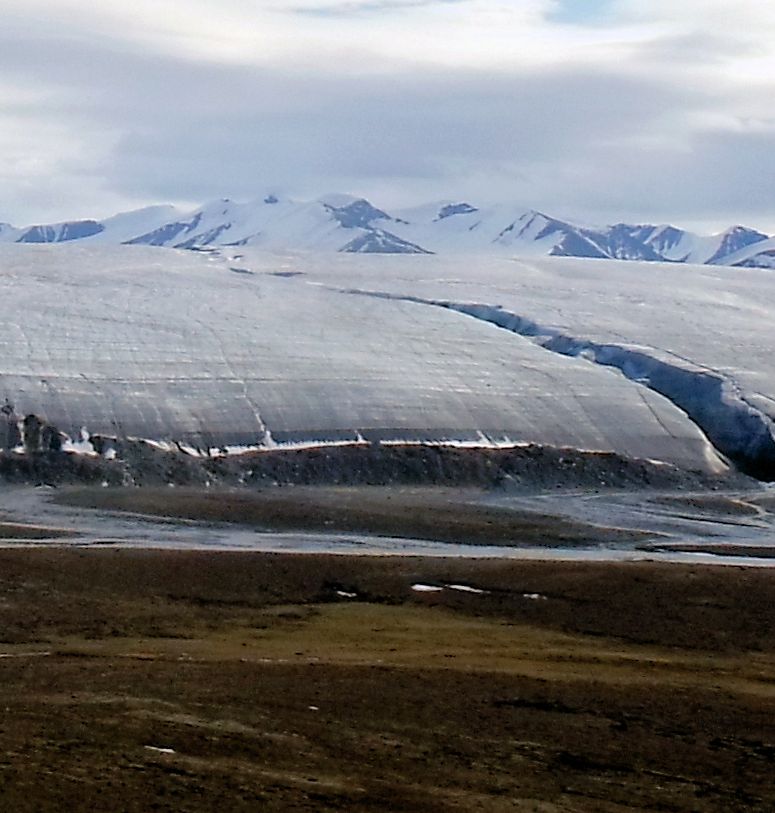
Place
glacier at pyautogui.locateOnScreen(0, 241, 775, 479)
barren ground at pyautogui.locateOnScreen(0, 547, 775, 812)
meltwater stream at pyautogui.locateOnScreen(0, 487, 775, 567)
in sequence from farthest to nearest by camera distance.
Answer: glacier at pyautogui.locateOnScreen(0, 241, 775, 479) < meltwater stream at pyautogui.locateOnScreen(0, 487, 775, 567) < barren ground at pyautogui.locateOnScreen(0, 547, 775, 812)

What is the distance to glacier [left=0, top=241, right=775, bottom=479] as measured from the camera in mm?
47500

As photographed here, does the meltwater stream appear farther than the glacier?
No

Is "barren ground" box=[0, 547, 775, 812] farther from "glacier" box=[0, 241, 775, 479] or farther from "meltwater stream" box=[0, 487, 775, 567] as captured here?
"glacier" box=[0, 241, 775, 479]

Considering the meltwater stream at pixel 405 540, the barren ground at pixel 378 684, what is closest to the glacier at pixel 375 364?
the meltwater stream at pixel 405 540

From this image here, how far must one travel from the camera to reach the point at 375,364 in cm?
5338

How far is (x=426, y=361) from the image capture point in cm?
5491

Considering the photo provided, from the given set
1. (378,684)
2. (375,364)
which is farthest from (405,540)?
(378,684)

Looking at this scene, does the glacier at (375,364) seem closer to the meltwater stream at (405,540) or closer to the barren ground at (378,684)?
the meltwater stream at (405,540)

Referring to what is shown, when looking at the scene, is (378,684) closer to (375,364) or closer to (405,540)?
(405,540)

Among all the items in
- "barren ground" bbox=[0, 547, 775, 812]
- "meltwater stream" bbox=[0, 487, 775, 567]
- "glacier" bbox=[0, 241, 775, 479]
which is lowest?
"meltwater stream" bbox=[0, 487, 775, 567]

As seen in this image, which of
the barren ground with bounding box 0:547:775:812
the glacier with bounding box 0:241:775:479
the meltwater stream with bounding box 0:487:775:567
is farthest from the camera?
the glacier with bounding box 0:241:775:479

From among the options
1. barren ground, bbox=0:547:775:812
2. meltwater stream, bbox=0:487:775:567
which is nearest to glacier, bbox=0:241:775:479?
meltwater stream, bbox=0:487:775:567

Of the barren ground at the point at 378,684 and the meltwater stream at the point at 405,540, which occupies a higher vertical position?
the barren ground at the point at 378,684

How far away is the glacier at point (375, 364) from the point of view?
47.5 m
